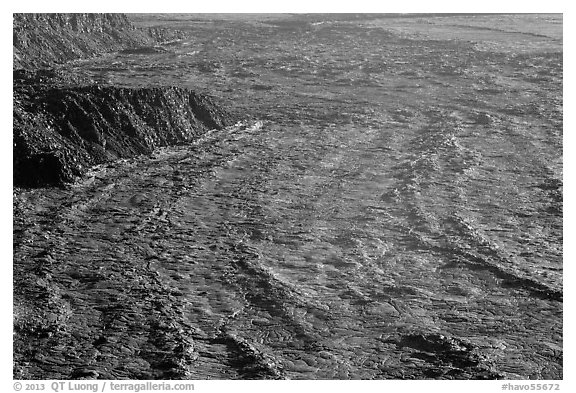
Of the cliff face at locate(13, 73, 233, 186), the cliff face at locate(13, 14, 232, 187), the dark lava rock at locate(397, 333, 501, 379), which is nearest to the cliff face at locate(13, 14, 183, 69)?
the cliff face at locate(13, 14, 232, 187)

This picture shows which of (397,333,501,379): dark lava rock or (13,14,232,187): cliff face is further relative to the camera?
(13,14,232,187): cliff face

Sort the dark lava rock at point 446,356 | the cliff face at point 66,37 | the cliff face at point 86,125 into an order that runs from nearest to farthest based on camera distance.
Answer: the dark lava rock at point 446,356 → the cliff face at point 86,125 → the cliff face at point 66,37

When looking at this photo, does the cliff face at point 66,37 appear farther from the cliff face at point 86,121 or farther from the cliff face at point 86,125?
the cliff face at point 86,125

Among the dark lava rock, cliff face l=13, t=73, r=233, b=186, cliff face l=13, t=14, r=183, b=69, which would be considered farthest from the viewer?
cliff face l=13, t=14, r=183, b=69

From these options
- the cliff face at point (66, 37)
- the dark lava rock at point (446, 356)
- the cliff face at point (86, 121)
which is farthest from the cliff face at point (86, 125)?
the dark lava rock at point (446, 356)

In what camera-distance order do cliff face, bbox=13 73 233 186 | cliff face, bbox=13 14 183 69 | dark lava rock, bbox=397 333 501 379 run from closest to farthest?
dark lava rock, bbox=397 333 501 379 < cliff face, bbox=13 73 233 186 < cliff face, bbox=13 14 183 69

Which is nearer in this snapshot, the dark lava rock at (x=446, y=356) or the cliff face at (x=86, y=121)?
the dark lava rock at (x=446, y=356)

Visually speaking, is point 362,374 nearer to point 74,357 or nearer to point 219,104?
point 74,357

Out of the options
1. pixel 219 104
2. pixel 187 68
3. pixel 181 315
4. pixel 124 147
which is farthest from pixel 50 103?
pixel 187 68

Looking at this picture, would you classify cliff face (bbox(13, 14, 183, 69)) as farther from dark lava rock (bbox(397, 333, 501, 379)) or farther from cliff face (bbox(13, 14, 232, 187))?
dark lava rock (bbox(397, 333, 501, 379))
